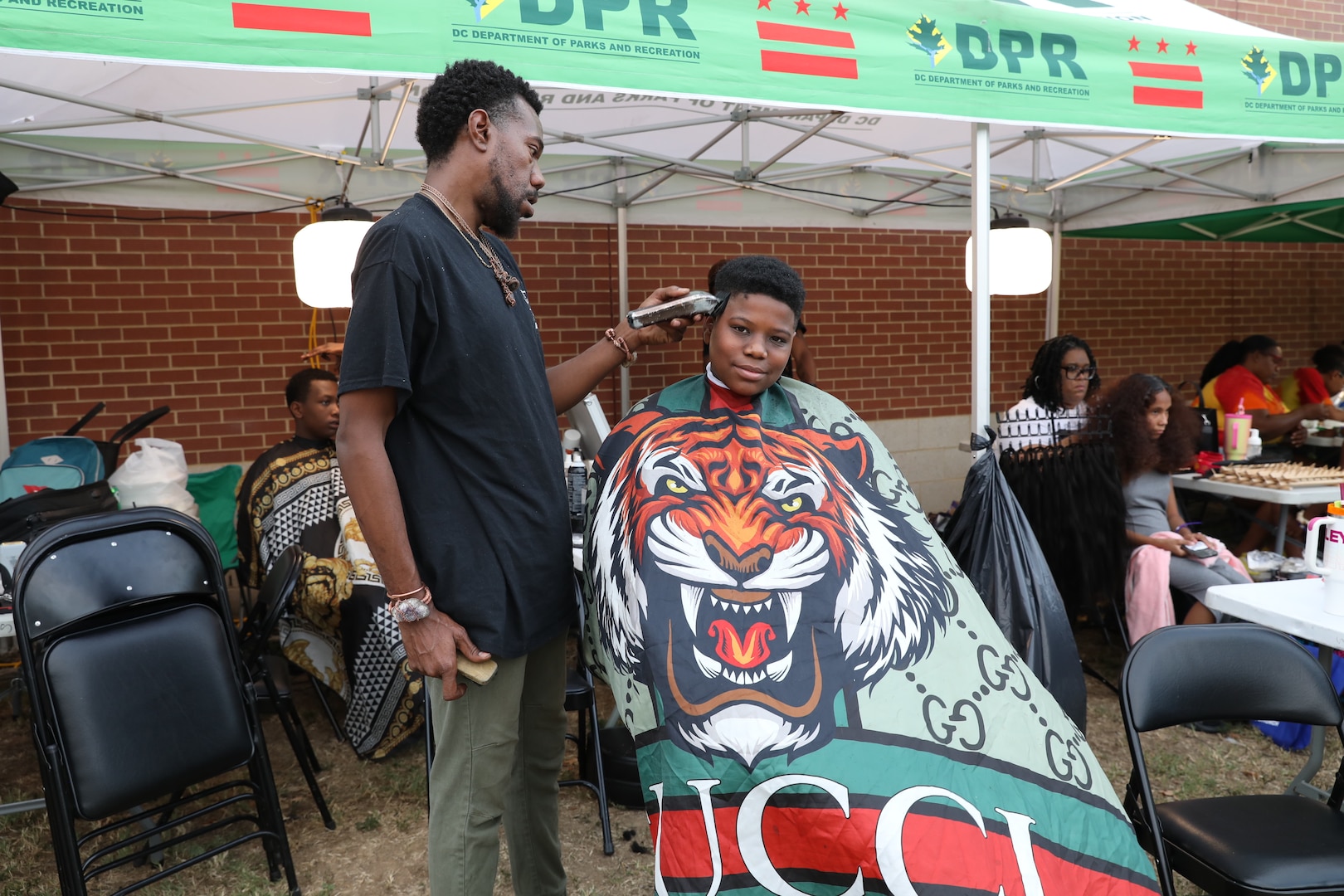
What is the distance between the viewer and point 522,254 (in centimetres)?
587

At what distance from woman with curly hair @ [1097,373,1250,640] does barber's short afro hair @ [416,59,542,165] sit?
10.5 ft

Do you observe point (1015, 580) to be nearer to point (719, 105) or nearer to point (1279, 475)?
point (1279, 475)

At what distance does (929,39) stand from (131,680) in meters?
2.92

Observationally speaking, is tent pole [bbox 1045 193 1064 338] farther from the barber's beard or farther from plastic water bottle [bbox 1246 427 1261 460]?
the barber's beard

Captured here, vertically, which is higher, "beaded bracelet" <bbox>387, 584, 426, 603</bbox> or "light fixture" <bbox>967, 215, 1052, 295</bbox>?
"light fixture" <bbox>967, 215, 1052, 295</bbox>

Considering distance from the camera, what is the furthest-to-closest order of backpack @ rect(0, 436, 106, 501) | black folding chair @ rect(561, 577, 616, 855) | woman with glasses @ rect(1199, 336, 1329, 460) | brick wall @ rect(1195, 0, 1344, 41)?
1. brick wall @ rect(1195, 0, 1344, 41)
2. woman with glasses @ rect(1199, 336, 1329, 460)
3. backpack @ rect(0, 436, 106, 501)
4. black folding chair @ rect(561, 577, 616, 855)

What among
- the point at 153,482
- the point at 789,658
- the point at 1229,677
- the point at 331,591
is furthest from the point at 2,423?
the point at 1229,677

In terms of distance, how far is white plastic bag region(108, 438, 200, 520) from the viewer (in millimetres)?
4027

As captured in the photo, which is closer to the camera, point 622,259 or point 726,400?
point 726,400

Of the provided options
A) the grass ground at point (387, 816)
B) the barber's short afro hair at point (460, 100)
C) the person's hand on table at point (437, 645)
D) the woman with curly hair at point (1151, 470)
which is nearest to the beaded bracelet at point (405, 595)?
the person's hand on table at point (437, 645)

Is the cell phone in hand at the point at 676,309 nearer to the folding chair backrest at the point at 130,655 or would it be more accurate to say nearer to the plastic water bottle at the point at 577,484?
the plastic water bottle at the point at 577,484

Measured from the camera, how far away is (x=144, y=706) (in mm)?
2354

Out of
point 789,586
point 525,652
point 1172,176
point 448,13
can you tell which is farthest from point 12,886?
point 1172,176

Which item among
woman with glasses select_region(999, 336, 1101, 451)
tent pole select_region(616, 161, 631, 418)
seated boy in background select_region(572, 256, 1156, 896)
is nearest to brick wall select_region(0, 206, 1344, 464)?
tent pole select_region(616, 161, 631, 418)
